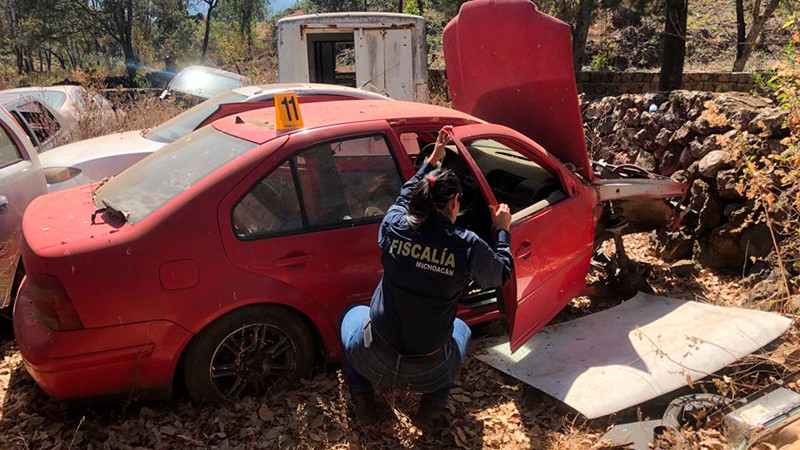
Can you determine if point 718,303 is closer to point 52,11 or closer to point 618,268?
point 618,268

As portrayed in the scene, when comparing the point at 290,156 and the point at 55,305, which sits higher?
the point at 290,156

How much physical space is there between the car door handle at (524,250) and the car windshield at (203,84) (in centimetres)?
917

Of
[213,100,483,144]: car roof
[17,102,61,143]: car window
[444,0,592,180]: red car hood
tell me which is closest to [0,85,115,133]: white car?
[17,102,61,143]: car window

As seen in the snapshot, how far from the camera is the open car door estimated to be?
3781mm

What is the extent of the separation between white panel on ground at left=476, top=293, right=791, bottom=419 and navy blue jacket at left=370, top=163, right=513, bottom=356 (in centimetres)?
110

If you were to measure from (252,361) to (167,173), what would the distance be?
1240 millimetres

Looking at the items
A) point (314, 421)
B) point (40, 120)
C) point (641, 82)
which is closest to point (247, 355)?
point (314, 421)

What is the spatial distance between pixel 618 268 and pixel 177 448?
378cm

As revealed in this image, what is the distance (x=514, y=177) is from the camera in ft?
15.5

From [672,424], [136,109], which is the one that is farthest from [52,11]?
[672,424]

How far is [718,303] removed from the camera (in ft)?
16.5

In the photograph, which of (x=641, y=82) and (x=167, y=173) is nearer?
(x=167, y=173)

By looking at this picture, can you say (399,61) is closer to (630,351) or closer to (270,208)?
(630,351)

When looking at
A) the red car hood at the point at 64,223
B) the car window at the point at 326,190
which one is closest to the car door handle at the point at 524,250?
the car window at the point at 326,190
